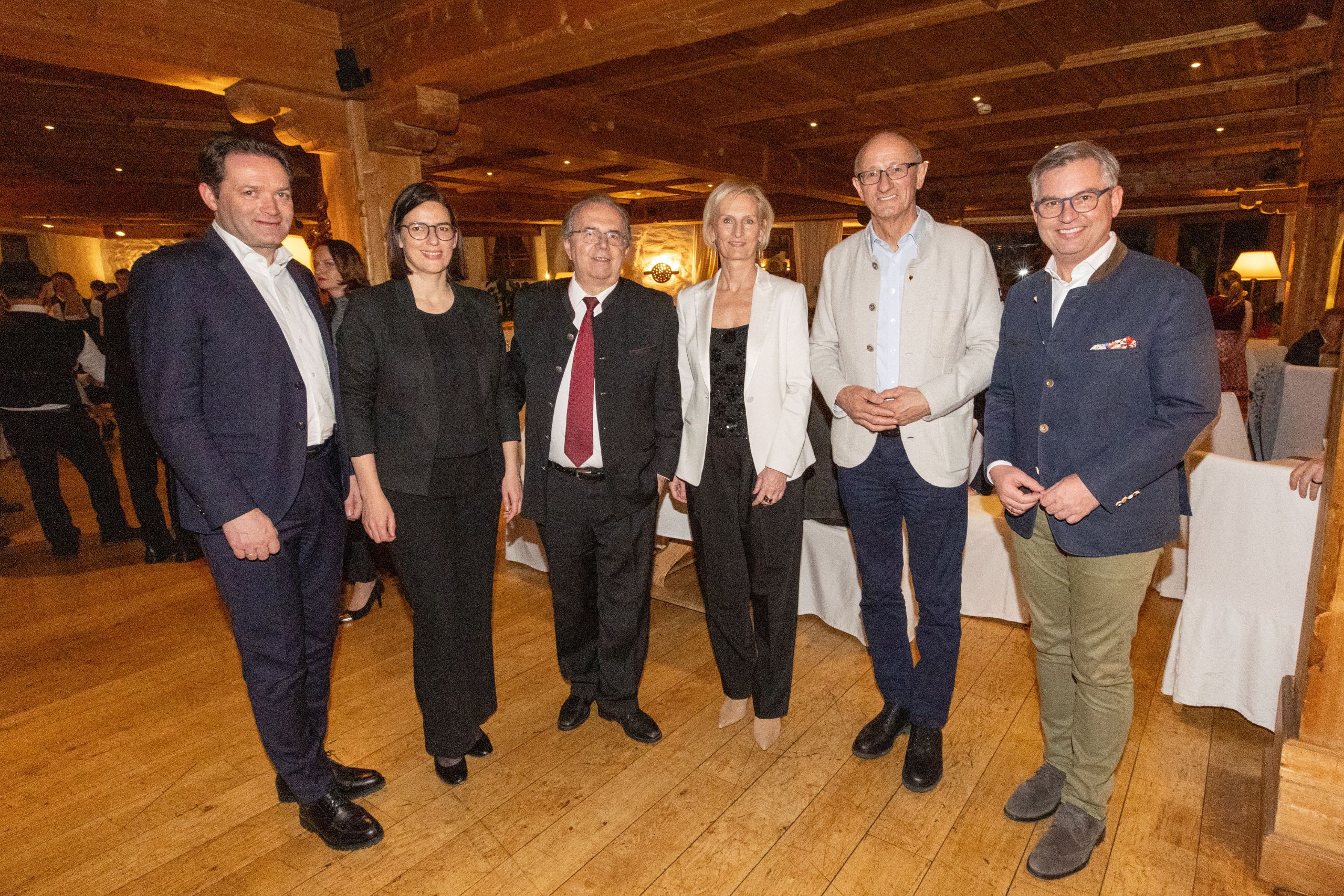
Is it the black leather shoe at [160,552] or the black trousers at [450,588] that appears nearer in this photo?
the black trousers at [450,588]

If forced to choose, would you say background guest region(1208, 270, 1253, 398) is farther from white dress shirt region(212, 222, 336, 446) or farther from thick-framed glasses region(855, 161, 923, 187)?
white dress shirt region(212, 222, 336, 446)

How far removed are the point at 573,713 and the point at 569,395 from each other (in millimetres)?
1169

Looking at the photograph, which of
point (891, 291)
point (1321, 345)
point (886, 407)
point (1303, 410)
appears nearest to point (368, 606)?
point (886, 407)

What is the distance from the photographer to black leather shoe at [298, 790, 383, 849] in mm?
2074

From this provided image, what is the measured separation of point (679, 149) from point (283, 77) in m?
4.04

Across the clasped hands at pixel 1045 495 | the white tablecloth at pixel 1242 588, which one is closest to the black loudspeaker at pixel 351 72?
the clasped hands at pixel 1045 495

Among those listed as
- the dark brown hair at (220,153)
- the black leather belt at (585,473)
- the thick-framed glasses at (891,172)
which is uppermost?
the dark brown hair at (220,153)

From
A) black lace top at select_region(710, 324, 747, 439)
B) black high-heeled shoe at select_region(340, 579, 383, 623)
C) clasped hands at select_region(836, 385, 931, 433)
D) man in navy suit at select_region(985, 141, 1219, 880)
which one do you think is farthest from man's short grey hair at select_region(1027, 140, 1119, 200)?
→ black high-heeled shoe at select_region(340, 579, 383, 623)

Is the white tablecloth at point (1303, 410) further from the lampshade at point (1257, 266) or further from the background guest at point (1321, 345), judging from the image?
the lampshade at point (1257, 266)

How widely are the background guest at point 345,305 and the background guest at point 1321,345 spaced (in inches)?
251

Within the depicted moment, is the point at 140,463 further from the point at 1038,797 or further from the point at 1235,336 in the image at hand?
the point at 1235,336

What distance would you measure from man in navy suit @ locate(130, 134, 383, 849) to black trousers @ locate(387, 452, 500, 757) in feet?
0.75

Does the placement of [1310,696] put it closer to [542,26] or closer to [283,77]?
[542,26]

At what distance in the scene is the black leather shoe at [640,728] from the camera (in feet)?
8.32
